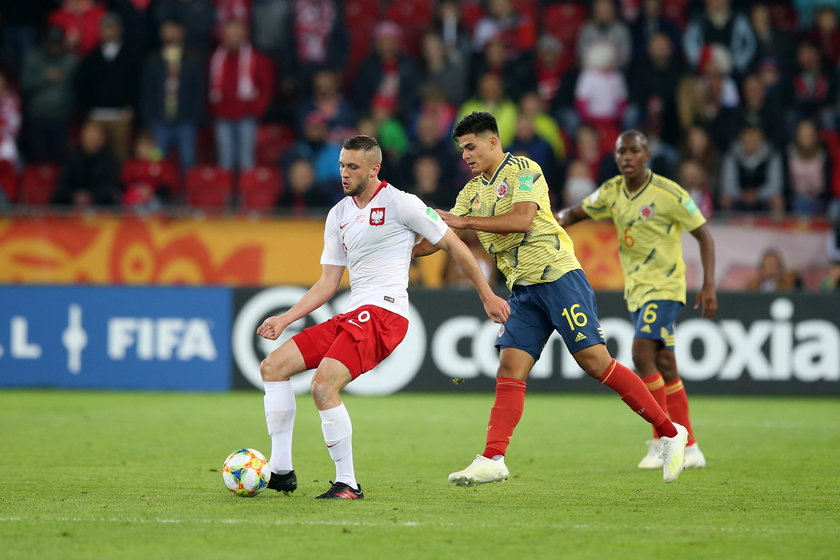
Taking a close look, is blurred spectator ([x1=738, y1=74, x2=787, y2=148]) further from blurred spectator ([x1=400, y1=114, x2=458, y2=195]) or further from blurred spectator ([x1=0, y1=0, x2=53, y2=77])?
blurred spectator ([x1=0, y1=0, x2=53, y2=77])

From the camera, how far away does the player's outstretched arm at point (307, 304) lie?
7.49 metres

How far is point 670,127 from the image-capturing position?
60.3 feet

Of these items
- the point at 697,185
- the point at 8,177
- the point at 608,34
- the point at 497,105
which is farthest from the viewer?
the point at 608,34

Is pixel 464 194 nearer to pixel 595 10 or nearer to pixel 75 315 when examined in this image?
pixel 75 315

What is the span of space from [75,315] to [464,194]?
8824 mm

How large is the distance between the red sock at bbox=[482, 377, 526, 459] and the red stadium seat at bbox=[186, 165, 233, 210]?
1022 cm

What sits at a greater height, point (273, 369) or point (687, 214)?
point (687, 214)

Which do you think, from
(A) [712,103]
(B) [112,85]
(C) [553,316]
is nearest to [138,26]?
(B) [112,85]

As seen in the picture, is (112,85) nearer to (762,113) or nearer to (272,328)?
(762,113)

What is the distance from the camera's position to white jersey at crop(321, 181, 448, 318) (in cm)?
774

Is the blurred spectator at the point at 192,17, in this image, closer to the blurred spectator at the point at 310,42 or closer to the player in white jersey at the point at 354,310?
the blurred spectator at the point at 310,42

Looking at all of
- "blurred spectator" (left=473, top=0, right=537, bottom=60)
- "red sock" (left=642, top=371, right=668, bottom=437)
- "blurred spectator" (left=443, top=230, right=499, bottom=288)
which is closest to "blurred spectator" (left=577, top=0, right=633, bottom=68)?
"blurred spectator" (left=473, top=0, right=537, bottom=60)

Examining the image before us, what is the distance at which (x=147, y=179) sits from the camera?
17438 millimetres

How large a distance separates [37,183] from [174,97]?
91.3 inches
